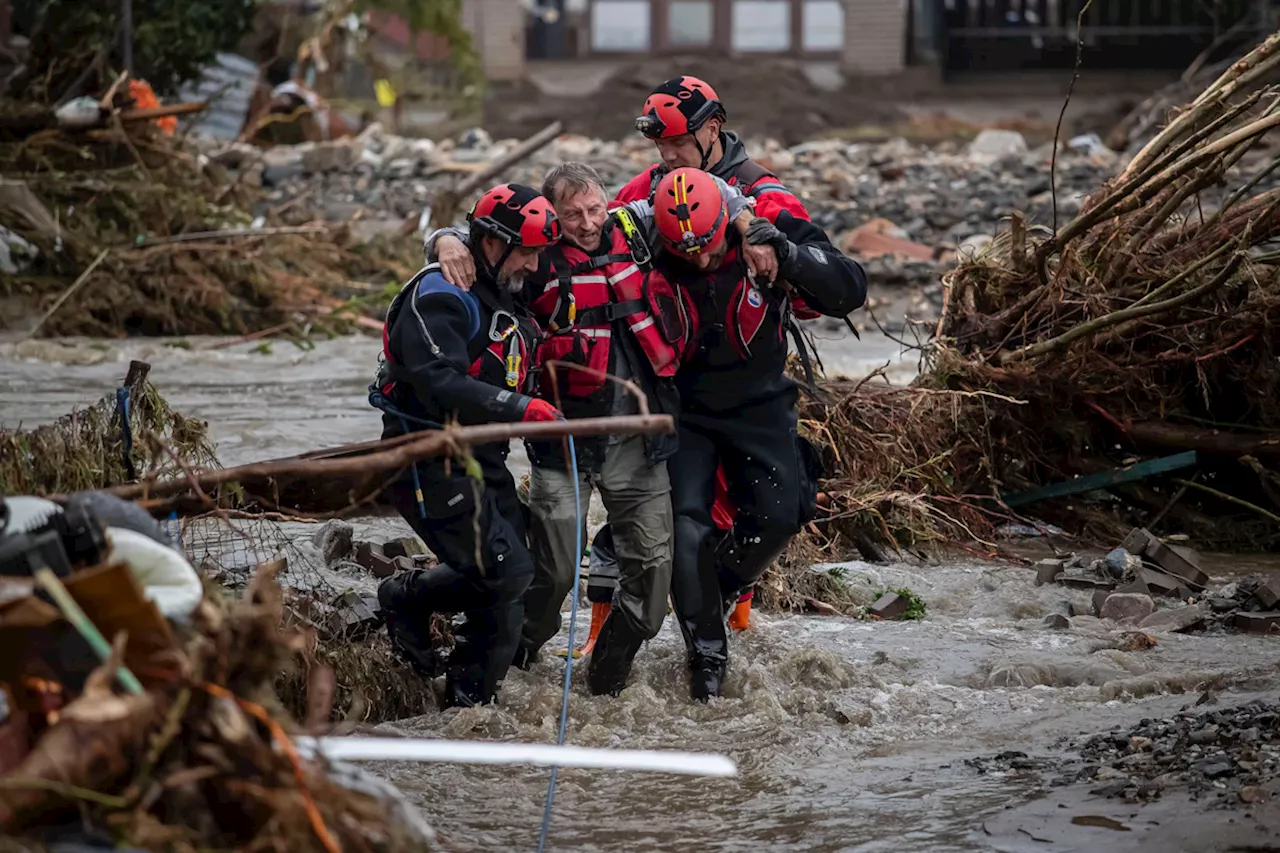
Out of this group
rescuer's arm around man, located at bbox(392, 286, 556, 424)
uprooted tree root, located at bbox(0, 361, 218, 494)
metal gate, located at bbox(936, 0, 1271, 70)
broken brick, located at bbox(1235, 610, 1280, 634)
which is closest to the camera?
uprooted tree root, located at bbox(0, 361, 218, 494)

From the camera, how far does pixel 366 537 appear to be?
8.04 metres

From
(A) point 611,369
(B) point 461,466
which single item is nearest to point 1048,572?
(A) point 611,369

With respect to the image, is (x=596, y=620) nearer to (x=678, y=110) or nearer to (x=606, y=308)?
(x=606, y=308)

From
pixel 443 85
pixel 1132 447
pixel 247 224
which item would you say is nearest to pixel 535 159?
pixel 247 224

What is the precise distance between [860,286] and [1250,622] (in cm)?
251

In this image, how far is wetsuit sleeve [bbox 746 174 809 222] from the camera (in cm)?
608

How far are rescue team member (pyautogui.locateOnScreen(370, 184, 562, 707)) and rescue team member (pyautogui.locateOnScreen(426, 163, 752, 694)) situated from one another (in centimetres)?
16

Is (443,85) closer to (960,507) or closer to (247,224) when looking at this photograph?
(247,224)

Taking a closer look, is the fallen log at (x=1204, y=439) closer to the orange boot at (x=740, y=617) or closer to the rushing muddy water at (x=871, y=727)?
the rushing muddy water at (x=871, y=727)

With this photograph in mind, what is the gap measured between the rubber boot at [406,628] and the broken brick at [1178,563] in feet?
12.2

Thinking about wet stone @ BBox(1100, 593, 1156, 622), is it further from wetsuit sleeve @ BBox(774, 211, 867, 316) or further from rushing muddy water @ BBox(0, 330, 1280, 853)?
wetsuit sleeve @ BBox(774, 211, 867, 316)

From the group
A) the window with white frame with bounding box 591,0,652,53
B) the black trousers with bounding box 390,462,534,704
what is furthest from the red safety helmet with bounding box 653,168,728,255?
the window with white frame with bounding box 591,0,652,53

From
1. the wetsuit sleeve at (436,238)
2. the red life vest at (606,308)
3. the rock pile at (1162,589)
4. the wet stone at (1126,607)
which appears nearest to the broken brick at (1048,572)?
the rock pile at (1162,589)

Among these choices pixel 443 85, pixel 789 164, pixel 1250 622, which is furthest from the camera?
pixel 443 85
